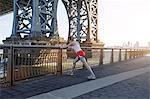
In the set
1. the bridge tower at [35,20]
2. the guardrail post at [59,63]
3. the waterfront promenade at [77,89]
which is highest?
the bridge tower at [35,20]

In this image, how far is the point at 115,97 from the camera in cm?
753

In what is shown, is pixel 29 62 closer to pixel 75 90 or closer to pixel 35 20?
pixel 75 90

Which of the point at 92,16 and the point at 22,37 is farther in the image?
the point at 92,16

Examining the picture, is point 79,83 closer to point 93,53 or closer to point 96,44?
point 93,53

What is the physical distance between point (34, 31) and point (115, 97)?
11.8m

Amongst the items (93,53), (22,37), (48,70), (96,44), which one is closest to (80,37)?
(96,44)

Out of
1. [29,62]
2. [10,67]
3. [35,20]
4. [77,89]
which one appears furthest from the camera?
[35,20]

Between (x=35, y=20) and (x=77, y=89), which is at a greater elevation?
(x=35, y=20)

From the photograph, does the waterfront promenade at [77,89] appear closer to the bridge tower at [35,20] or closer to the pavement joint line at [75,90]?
the pavement joint line at [75,90]

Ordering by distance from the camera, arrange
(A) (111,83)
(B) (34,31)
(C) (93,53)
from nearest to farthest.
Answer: (A) (111,83) < (C) (93,53) < (B) (34,31)

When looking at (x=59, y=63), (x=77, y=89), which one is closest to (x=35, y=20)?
(x=59, y=63)

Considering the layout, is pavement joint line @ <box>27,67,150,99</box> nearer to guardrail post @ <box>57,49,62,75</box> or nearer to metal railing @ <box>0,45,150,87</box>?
metal railing @ <box>0,45,150,87</box>

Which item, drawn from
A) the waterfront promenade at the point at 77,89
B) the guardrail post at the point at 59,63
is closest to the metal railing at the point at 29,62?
the guardrail post at the point at 59,63

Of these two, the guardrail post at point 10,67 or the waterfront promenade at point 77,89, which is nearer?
the waterfront promenade at point 77,89
